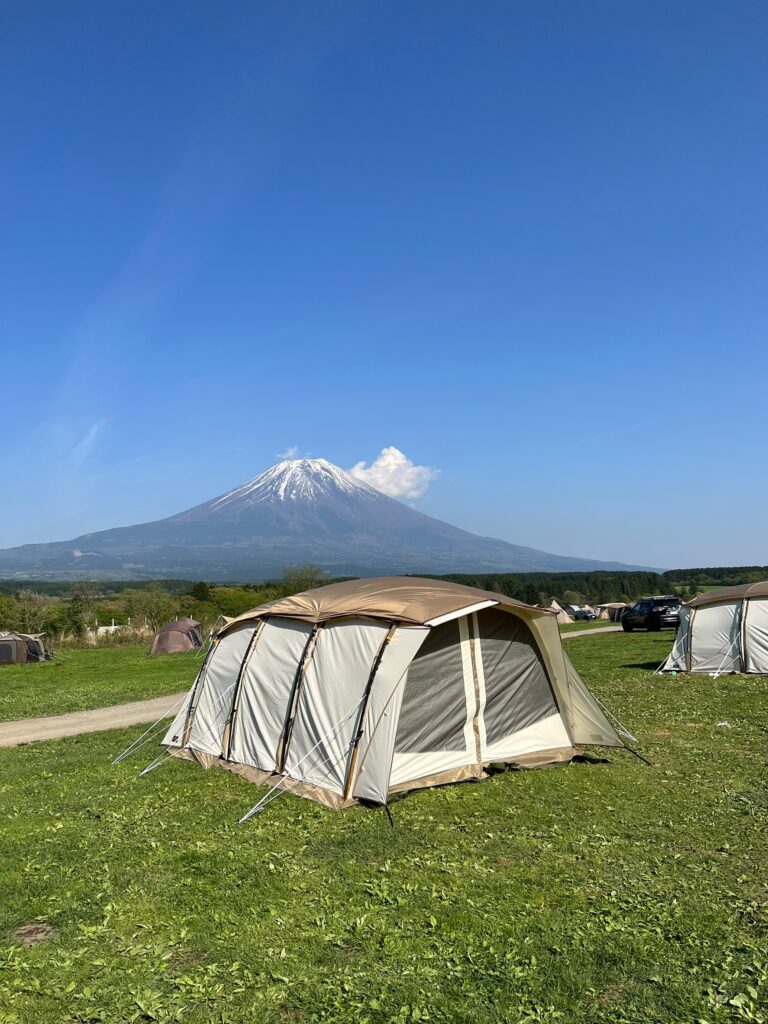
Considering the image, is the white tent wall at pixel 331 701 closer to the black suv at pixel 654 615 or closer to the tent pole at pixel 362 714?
the tent pole at pixel 362 714

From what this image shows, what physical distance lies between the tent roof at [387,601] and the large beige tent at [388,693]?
0.09ft

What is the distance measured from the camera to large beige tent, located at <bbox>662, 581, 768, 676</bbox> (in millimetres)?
18578

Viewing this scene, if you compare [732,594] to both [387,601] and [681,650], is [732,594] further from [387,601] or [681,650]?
[387,601]

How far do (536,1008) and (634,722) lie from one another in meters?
9.21

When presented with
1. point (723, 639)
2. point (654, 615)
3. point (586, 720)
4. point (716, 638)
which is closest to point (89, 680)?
point (586, 720)

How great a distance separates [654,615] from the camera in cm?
3531

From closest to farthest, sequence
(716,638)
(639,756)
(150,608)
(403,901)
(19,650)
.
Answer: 1. (403,901)
2. (639,756)
3. (716,638)
4. (19,650)
5. (150,608)

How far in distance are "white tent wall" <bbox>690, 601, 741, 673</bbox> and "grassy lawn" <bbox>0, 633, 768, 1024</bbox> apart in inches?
379

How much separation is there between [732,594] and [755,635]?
110 cm

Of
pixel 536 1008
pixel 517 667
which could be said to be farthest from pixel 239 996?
pixel 517 667

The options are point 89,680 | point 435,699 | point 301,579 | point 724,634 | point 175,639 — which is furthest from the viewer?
point 301,579

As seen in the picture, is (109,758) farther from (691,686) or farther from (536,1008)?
(691,686)

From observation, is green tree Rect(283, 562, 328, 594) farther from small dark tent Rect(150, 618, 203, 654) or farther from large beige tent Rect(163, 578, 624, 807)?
large beige tent Rect(163, 578, 624, 807)

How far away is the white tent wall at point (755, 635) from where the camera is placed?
60.6ft
